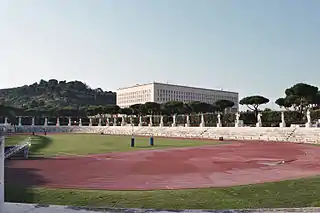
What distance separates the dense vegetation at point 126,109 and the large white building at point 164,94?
21201 millimetres

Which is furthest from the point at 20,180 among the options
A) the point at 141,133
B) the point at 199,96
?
the point at 199,96

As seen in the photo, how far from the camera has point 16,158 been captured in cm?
1995

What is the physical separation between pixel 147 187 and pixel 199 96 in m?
133

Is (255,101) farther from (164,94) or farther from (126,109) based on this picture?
(164,94)

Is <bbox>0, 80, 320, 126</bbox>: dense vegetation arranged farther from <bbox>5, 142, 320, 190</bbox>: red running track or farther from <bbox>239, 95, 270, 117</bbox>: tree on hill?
<bbox>5, 142, 320, 190</bbox>: red running track

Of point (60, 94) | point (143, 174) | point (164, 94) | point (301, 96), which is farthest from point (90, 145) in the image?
point (60, 94)

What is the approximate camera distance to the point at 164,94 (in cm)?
13338

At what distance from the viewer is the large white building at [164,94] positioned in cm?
13150

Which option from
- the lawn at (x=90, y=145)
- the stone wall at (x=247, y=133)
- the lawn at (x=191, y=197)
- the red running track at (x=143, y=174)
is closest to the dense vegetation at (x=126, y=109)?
the stone wall at (x=247, y=133)

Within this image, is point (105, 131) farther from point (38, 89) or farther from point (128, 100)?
point (38, 89)

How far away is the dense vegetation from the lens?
54719 millimetres

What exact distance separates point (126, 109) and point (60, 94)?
7534cm

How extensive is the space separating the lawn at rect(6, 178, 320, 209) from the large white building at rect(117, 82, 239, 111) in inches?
4542

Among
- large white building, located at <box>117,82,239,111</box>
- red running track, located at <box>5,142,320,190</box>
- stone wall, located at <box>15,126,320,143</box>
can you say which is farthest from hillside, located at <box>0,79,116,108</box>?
red running track, located at <box>5,142,320,190</box>
